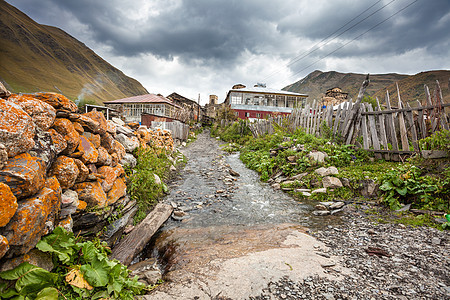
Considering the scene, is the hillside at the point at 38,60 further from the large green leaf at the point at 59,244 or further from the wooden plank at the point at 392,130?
the wooden plank at the point at 392,130

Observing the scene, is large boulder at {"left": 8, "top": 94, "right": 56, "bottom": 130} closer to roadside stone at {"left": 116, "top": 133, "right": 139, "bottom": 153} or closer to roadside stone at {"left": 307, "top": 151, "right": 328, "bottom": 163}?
roadside stone at {"left": 116, "top": 133, "right": 139, "bottom": 153}

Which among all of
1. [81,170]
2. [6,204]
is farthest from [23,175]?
[81,170]

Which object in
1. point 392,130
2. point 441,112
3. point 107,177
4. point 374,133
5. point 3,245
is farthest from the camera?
point 374,133

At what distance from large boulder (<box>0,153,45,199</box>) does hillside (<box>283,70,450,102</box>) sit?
60163mm

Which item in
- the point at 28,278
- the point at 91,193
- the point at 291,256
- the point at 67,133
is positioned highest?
the point at 67,133

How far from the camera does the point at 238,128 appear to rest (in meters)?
21.2

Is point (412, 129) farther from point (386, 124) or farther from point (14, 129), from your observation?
point (14, 129)

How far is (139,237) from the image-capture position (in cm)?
351

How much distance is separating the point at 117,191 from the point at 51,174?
1323mm

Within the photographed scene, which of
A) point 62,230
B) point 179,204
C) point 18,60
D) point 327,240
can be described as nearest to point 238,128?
point 179,204

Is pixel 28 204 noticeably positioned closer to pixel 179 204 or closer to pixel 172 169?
pixel 179 204

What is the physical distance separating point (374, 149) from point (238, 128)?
1524cm

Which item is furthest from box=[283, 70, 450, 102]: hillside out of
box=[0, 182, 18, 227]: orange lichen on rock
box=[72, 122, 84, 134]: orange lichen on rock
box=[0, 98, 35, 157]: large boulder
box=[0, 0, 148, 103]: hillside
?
box=[0, 0, 148, 103]: hillside

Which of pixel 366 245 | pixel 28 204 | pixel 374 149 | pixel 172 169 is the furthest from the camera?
pixel 172 169
